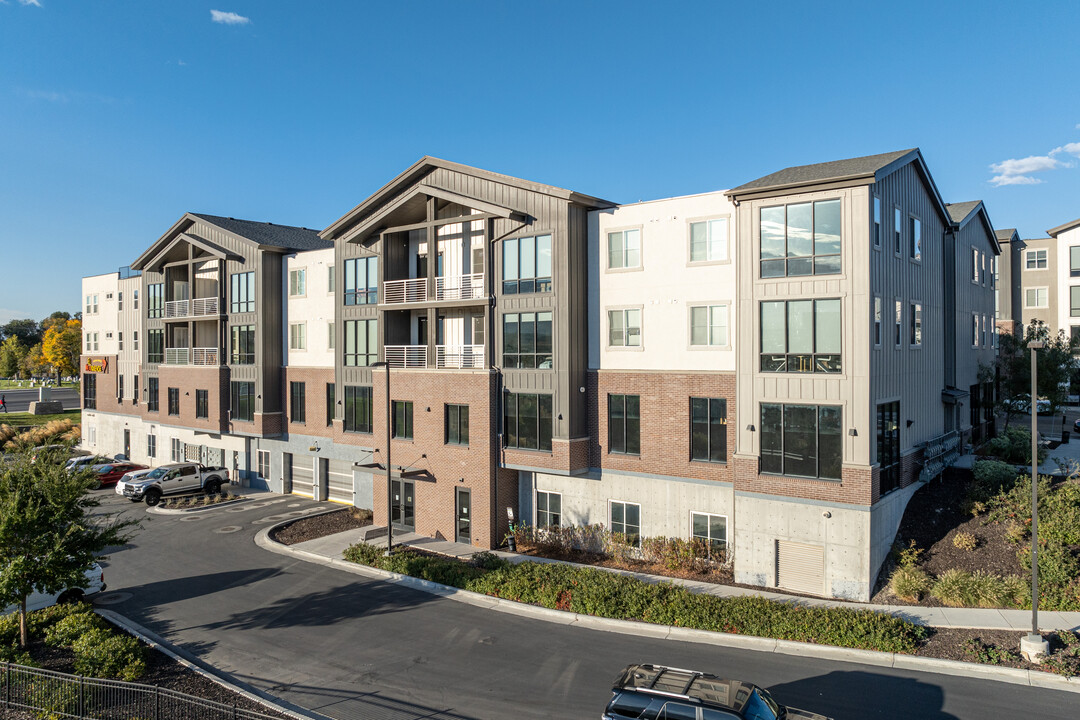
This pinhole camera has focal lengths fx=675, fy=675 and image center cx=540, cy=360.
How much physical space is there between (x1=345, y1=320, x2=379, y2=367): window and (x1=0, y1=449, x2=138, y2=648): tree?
14.8 m

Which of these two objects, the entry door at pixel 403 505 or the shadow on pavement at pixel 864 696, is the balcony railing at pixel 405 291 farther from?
the shadow on pavement at pixel 864 696

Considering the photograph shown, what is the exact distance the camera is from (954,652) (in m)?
15.1

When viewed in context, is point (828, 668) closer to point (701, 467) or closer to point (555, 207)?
point (701, 467)

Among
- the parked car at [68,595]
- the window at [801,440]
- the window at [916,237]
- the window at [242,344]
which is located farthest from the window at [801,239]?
the window at [242,344]

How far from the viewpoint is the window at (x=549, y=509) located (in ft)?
82.5

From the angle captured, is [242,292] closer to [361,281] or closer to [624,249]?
[361,281]

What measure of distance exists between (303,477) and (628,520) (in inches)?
771

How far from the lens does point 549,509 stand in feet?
83.3

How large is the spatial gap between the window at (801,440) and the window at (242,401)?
27358 millimetres

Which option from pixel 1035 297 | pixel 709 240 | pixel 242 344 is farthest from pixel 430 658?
pixel 1035 297

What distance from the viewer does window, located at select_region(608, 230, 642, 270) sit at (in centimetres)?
2341

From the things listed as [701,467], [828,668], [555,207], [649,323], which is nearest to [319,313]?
[555,207]

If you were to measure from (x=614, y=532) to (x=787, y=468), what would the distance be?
272 inches

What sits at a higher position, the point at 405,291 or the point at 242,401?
the point at 405,291
